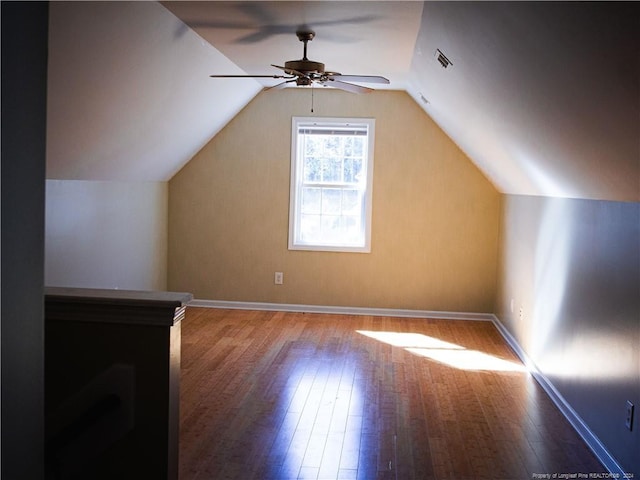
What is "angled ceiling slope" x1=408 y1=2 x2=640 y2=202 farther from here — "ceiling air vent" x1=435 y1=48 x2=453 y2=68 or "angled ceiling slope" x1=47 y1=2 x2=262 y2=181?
"angled ceiling slope" x1=47 y1=2 x2=262 y2=181

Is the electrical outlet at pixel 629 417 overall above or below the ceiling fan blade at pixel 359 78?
below

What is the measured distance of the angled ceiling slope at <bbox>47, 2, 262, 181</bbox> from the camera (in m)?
3.39

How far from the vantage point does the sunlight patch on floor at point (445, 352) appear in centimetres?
504

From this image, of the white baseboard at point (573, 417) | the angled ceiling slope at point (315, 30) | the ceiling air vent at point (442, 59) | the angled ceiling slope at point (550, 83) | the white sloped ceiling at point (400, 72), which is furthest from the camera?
the ceiling air vent at point (442, 59)

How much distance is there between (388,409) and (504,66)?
84.5 inches

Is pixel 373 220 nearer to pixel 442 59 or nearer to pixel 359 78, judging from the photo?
pixel 359 78

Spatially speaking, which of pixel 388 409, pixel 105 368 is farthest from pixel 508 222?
pixel 105 368

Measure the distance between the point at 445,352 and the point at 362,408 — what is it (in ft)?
5.36

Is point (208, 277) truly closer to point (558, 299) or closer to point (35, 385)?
point (558, 299)

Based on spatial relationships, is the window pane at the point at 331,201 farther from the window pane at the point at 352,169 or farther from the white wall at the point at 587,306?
the white wall at the point at 587,306

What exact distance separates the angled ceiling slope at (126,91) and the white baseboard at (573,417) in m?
3.32

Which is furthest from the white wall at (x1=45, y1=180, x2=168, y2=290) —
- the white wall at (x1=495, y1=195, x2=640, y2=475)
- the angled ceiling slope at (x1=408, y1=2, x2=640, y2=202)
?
the white wall at (x1=495, y1=195, x2=640, y2=475)

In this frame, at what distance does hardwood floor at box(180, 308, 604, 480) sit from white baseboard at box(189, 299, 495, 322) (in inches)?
22.0

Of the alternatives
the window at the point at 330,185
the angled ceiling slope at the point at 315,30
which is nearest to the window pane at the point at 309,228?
the window at the point at 330,185
